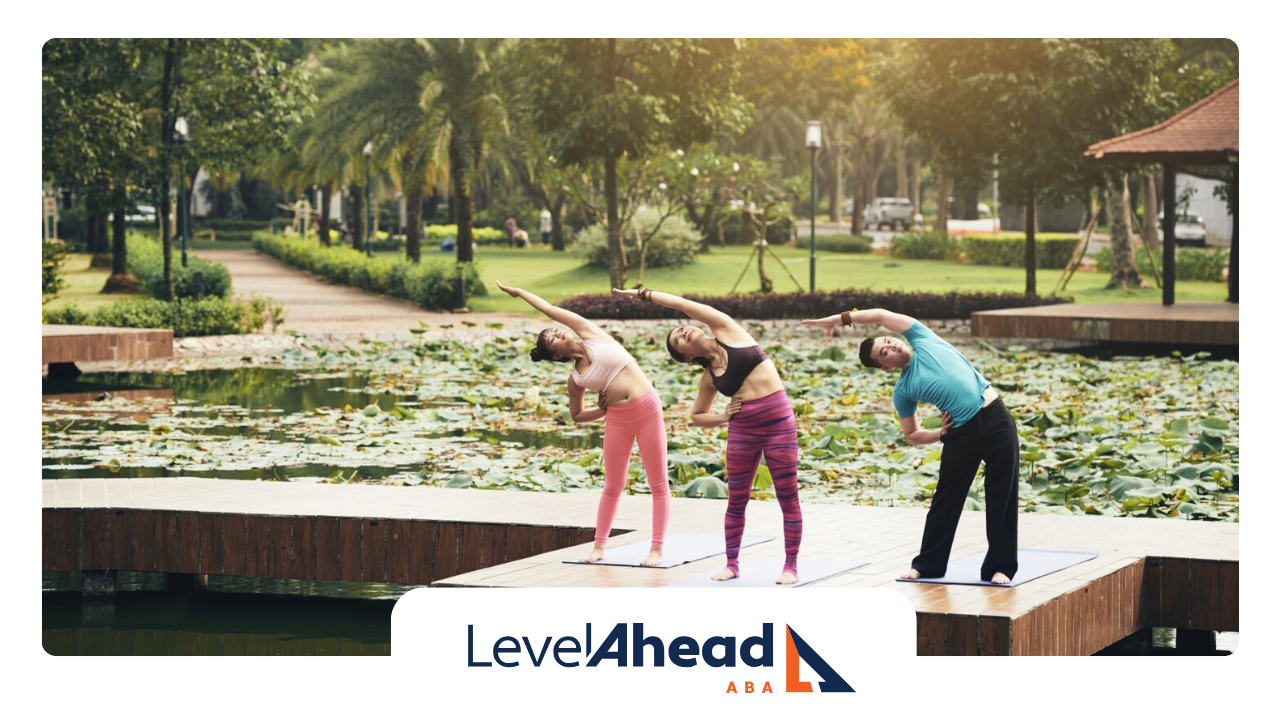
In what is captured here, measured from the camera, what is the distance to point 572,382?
687 cm

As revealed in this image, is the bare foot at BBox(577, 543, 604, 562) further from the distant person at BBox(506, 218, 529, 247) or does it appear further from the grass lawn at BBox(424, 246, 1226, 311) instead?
the distant person at BBox(506, 218, 529, 247)

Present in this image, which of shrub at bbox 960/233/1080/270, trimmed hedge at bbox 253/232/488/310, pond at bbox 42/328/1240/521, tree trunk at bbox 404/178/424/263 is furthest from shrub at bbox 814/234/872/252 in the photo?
pond at bbox 42/328/1240/521

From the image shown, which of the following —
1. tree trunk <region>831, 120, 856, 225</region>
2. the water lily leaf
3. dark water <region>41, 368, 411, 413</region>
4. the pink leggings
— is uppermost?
tree trunk <region>831, 120, 856, 225</region>

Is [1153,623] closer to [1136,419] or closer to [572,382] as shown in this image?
[572,382]

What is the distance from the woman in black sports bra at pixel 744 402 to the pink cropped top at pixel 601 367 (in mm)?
285

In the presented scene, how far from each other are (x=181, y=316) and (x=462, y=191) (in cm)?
1024

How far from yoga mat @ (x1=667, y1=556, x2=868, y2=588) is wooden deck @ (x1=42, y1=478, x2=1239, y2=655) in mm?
70

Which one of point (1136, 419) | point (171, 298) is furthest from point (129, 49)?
point (1136, 419)

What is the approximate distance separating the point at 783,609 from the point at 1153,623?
6.80 feet

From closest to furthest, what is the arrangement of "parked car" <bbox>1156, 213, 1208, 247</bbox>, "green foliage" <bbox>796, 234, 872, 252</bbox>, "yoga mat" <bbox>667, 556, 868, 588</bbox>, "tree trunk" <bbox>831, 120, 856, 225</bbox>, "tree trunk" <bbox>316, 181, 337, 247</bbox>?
"yoga mat" <bbox>667, 556, 868, 588</bbox>
"tree trunk" <bbox>316, 181, 337, 247</bbox>
"parked car" <bbox>1156, 213, 1208, 247</bbox>
"green foliage" <bbox>796, 234, 872, 252</bbox>
"tree trunk" <bbox>831, 120, 856, 225</bbox>

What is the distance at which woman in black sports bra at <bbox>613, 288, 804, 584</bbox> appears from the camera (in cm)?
650

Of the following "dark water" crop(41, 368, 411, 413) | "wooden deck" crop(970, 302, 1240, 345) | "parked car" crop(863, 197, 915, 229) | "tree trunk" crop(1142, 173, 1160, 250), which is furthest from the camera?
"parked car" crop(863, 197, 915, 229)

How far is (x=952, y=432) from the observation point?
659 cm

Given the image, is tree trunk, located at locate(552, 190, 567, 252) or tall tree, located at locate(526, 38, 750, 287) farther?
tree trunk, located at locate(552, 190, 567, 252)
